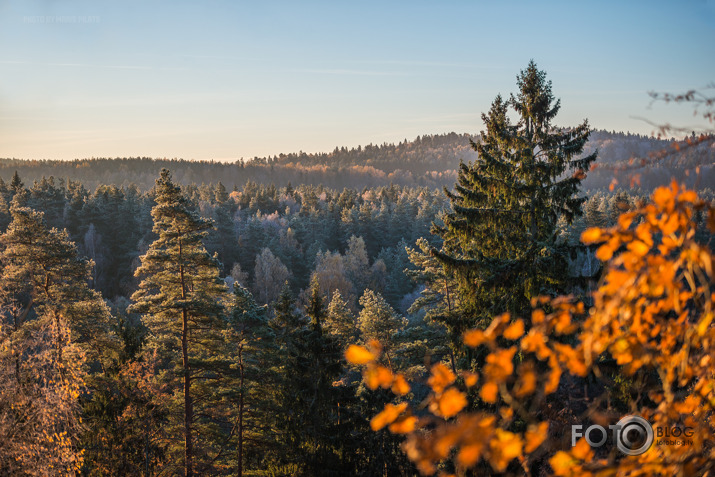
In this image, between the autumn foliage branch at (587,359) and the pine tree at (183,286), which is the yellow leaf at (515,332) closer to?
the autumn foliage branch at (587,359)

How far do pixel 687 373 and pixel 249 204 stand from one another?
73.1 m

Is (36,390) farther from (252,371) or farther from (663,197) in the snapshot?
(663,197)

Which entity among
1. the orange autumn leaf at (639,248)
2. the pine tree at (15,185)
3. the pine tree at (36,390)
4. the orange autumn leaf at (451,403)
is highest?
the pine tree at (15,185)

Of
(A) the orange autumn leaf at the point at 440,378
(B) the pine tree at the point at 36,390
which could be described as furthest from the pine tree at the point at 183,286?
(A) the orange autumn leaf at the point at 440,378

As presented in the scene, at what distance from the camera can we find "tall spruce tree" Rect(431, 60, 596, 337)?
9531 mm

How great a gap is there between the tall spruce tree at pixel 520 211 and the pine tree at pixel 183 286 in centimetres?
745

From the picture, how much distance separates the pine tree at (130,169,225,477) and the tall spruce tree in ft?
24.4

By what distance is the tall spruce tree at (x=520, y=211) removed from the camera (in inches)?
375

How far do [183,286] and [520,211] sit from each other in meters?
9.90

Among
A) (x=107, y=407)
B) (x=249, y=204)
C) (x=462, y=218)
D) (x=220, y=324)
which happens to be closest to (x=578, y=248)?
(x=462, y=218)

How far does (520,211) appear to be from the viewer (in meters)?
10.1

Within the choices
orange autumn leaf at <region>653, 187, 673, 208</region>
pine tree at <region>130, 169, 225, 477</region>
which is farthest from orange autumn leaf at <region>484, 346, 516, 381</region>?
pine tree at <region>130, 169, 225, 477</region>

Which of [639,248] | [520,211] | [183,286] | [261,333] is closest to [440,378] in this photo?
[639,248]

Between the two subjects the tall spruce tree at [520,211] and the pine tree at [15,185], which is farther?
the pine tree at [15,185]
